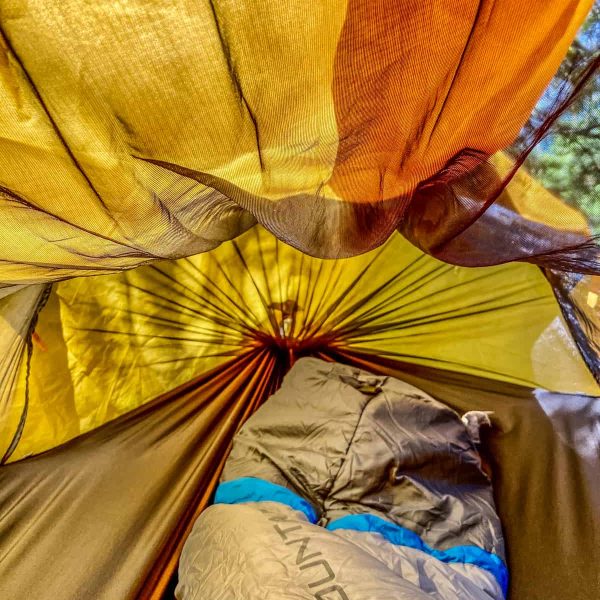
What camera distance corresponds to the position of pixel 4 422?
1236mm

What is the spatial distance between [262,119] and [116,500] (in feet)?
2.91

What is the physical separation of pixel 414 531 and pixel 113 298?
89 centimetres

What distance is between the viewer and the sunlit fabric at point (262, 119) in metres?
0.67

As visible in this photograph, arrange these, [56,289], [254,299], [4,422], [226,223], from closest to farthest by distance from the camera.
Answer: [226,223], [4,422], [56,289], [254,299]

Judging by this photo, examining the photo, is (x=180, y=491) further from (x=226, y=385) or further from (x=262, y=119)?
(x=262, y=119)

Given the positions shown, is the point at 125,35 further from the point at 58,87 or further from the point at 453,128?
the point at 453,128

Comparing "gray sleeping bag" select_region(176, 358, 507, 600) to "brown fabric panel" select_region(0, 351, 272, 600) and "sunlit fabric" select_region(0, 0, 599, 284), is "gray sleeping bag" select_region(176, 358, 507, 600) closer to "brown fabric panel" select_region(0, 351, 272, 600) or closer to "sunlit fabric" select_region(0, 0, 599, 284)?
"brown fabric panel" select_region(0, 351, 272, 600)

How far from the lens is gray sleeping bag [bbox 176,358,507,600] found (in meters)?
0.89

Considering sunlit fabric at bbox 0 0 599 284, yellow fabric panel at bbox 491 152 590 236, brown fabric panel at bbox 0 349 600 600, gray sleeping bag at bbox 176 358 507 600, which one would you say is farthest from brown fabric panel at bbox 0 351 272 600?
yellow fabric panel at bbox 491 152 590 236

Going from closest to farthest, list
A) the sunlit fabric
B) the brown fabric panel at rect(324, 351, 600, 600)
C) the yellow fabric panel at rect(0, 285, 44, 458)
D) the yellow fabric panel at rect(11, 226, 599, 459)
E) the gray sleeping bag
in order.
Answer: the sunlit fabric, the gray sleeping bag, the brown fabric panel at rect(324, 351, 600, 600), the yellow fabric panel at rect(0, 285, 44, 458), the yellow fabric panel at rect(11, 226, 599, 459)

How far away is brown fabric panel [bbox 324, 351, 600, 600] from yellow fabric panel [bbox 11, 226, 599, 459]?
2.0 inches

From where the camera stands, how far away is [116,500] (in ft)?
4.10

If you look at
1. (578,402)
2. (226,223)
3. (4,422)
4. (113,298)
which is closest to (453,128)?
(226,223)

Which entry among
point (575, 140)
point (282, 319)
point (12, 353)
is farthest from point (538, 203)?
point (12, 353)
